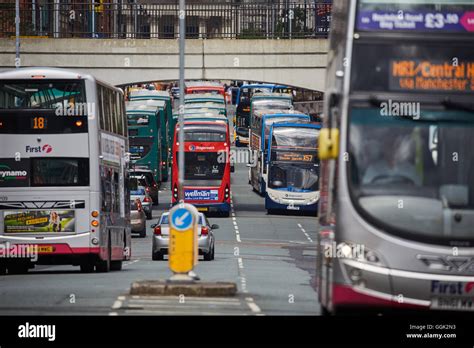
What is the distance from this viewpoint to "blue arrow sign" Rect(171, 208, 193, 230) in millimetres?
19016

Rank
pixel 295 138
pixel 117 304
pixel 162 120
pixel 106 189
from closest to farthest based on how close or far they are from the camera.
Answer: pixel 117 304
pixel 106 189
pixel 295 138
pixel 162 120

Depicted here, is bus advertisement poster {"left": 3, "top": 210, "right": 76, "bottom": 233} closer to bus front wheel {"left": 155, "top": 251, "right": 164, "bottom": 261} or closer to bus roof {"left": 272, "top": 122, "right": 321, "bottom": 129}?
bus front wheel {"left": 155, "top": 251, "right": 164, "bottom": 261}

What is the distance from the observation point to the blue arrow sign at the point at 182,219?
749 inches

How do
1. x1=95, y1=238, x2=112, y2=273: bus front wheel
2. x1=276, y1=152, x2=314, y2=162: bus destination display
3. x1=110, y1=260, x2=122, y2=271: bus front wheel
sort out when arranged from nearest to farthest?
x1=95, y1=238, x2=112, y2=273: bus front wheel, x1=110, y1=260, x2=122, y2=271: bus front wheel, x1=276, y1=152, x2=314, y2=162: bus destination display

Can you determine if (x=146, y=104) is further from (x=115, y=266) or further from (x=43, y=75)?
(x=43, y=75)

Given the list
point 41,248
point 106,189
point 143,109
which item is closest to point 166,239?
point 106,189

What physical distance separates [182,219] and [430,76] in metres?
5.69

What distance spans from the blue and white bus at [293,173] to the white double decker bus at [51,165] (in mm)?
31768

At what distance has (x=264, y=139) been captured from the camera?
64.9 meters

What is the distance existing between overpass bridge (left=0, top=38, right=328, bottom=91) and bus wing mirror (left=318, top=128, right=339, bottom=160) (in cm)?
3695

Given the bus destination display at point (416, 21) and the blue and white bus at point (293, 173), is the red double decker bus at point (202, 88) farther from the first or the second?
the bus destination display at point (416, 21)

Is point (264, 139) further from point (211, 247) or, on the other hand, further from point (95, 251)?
point (95, 251)

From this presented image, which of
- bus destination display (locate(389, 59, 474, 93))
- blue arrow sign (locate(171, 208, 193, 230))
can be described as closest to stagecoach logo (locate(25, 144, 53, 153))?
blue arrow sign (locate(171, 208, 193, 230))

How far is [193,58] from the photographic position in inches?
2009
